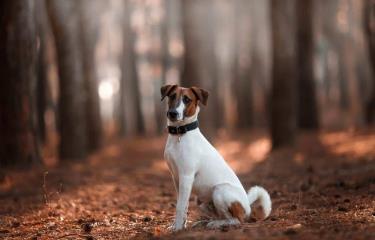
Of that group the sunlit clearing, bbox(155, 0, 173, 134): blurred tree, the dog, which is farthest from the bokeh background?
the sunlit clearing

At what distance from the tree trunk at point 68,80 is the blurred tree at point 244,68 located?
1464 cm

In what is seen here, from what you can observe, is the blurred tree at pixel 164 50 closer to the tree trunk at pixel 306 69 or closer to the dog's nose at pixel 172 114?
the tree trunk at pixel 306 69

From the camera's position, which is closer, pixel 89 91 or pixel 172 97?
pixel 172 97

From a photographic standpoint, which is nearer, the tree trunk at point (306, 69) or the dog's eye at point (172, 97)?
the dog's eye at point (172, 97)

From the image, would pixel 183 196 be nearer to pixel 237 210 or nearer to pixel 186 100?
pixel 237 210

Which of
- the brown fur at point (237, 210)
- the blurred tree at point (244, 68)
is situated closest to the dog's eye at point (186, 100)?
the brown fur at point (237, 210)

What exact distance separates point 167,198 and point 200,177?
11.2ft

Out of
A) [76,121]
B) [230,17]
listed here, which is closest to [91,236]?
[76,121]

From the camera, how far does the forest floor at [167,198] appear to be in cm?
670

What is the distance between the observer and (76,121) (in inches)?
626

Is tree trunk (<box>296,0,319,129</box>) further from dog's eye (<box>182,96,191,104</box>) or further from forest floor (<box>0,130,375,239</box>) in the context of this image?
dog's eye (<box>182,96,191,104</box>)

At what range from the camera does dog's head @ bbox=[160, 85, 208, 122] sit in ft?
21.5

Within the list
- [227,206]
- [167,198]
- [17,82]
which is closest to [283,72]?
[167,198]

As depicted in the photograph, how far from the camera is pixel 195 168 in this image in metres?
6.72
